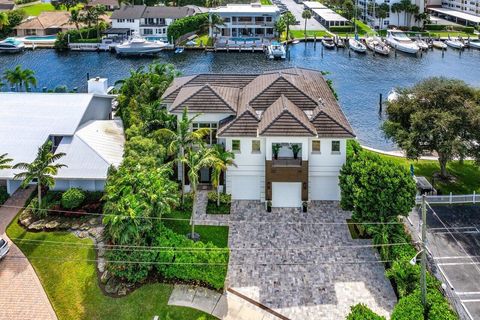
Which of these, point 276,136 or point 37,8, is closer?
point 276,136

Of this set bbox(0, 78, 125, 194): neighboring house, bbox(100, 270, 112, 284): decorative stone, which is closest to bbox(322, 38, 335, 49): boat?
bbox(0, 78, 125, 194): neighboring house

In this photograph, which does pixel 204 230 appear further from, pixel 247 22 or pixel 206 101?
pixel 247 22

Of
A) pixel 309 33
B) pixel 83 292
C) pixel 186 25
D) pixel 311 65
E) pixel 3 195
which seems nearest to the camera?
pixel 83 292

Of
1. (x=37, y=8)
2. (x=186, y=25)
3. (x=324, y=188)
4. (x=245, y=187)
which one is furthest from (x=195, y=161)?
(x=37, y=8)

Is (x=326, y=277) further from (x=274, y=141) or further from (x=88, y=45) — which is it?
(x=88, y=45)

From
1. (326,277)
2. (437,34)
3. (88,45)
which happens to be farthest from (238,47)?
(326,277)

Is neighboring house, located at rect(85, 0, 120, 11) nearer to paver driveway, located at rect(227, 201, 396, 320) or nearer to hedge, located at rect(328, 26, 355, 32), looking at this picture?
hedge, located at rect(328, 26, 355, 32)
